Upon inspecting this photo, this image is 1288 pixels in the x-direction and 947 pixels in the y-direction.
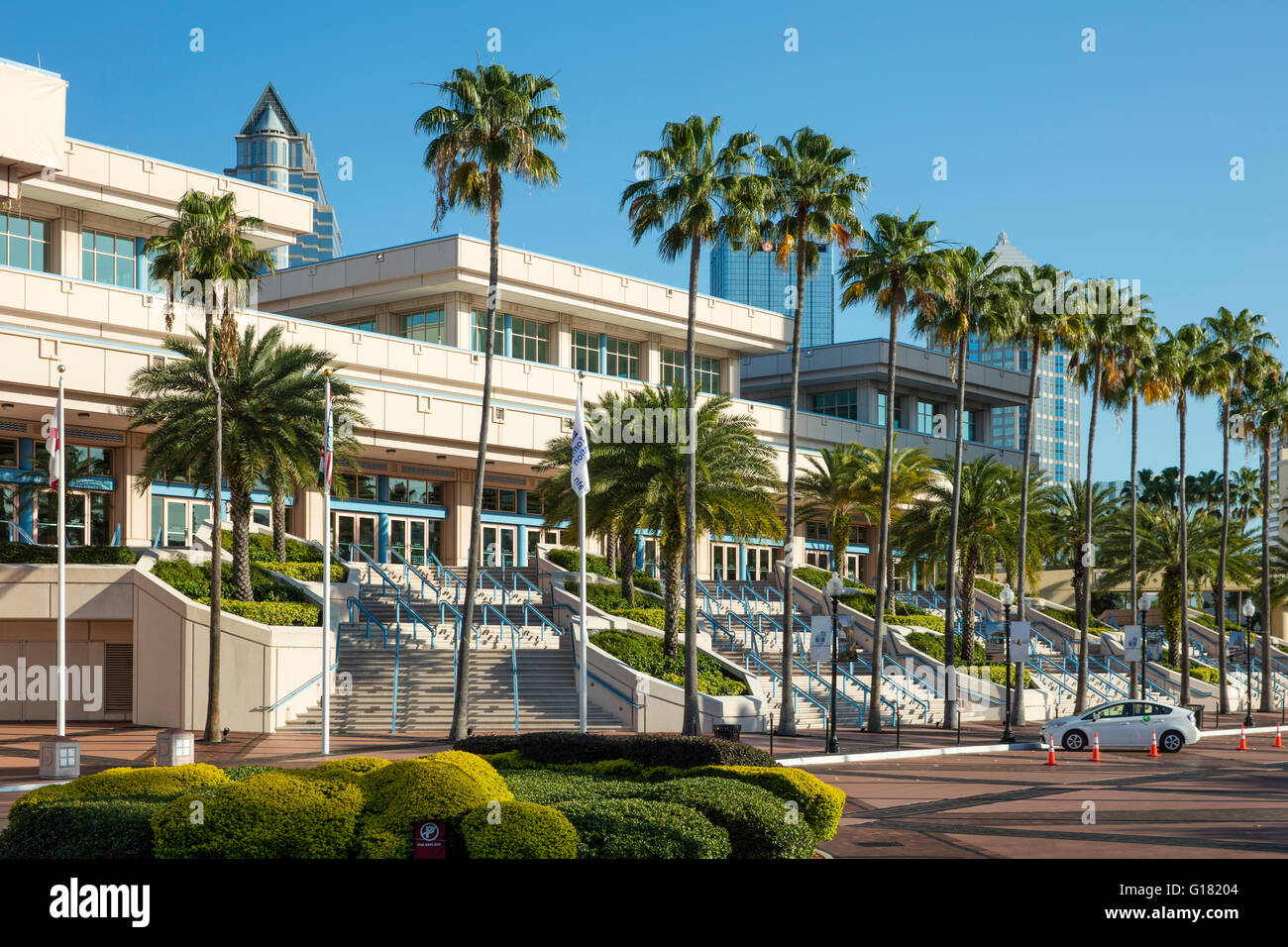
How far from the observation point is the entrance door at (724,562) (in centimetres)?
6062

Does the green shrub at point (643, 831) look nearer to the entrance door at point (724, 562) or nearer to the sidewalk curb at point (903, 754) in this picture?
the sidewalk curb at point (903, 754)

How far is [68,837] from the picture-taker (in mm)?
11281

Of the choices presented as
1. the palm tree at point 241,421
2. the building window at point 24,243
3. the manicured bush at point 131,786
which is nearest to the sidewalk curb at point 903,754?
the manicured bush at point 131,786

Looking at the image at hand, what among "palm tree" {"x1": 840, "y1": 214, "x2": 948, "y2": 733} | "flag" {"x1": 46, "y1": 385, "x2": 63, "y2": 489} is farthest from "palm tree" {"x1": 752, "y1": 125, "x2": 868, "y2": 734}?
"flag" {"x1": 46, "y1": 385, "x2": 63, "y2": 489}

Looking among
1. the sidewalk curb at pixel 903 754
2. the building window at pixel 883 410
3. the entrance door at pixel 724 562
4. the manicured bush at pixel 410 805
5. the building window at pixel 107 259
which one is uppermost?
the building window at pixel 107 259

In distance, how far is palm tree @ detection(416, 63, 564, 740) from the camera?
29.2 metres

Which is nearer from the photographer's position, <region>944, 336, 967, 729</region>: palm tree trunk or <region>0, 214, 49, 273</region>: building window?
<region>944, 336, 967, 729</region>: palm tree trunk

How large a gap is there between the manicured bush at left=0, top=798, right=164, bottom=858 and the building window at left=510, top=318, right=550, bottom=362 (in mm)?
41585

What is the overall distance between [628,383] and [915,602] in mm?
16770

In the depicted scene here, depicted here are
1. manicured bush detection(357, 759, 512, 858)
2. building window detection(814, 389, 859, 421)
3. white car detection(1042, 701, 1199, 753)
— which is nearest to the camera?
manicured bush detection(357, 759, 512, 858)

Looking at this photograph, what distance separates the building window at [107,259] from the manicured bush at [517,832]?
36.9 meters

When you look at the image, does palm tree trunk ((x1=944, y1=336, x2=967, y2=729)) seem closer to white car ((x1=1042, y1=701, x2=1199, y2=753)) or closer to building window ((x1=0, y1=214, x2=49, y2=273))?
white car ((x1=1042, y1=701, x2=1199, y2=753))

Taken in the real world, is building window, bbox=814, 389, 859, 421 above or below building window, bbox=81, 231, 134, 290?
below

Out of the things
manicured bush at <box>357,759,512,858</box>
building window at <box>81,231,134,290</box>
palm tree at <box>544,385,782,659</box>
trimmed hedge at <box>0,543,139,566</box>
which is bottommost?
manicured bush at <box>357,759,512,858</box>
